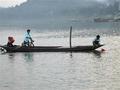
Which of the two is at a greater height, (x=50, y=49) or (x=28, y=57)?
(x=50, y=49)

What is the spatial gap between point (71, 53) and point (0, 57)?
7.08 m

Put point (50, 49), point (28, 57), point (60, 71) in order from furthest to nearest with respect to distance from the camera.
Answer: point (50, 49) < point (28, 57) < point (60, 71)

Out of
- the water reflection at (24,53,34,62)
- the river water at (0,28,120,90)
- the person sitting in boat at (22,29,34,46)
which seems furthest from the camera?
the person sitting in boat at (22,29,34,46)

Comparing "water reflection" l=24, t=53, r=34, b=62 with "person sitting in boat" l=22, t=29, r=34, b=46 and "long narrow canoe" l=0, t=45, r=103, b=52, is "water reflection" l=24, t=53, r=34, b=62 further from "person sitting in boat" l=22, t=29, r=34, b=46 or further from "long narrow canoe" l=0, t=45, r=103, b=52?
"person sitting in boat" l=22, t=29, r=34, b=46

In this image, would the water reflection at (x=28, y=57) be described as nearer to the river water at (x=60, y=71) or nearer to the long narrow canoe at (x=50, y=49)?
the river water at (x=60, y=71)

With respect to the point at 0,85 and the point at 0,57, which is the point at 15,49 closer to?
the point at 0,57

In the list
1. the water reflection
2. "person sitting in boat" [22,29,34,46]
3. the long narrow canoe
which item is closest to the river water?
the water reflection

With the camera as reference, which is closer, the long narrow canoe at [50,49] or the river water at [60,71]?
the river water at [60,71]

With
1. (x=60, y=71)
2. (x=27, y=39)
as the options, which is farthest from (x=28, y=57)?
(x=60, y=71)

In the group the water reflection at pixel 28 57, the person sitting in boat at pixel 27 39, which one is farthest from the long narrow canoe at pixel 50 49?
the water reflection at pixel 28 57

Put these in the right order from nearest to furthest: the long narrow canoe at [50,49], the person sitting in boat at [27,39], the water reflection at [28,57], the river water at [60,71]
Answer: the river water at [60,71] → the water reflection at [28,57] → the long narrow canoe at [50,49] → the person sitting in boat at [27,39]

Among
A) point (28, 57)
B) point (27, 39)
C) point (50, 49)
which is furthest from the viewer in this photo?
point (27, 39)

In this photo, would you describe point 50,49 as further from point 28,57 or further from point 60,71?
point 60,71

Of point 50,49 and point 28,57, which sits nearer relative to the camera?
point 28,57
